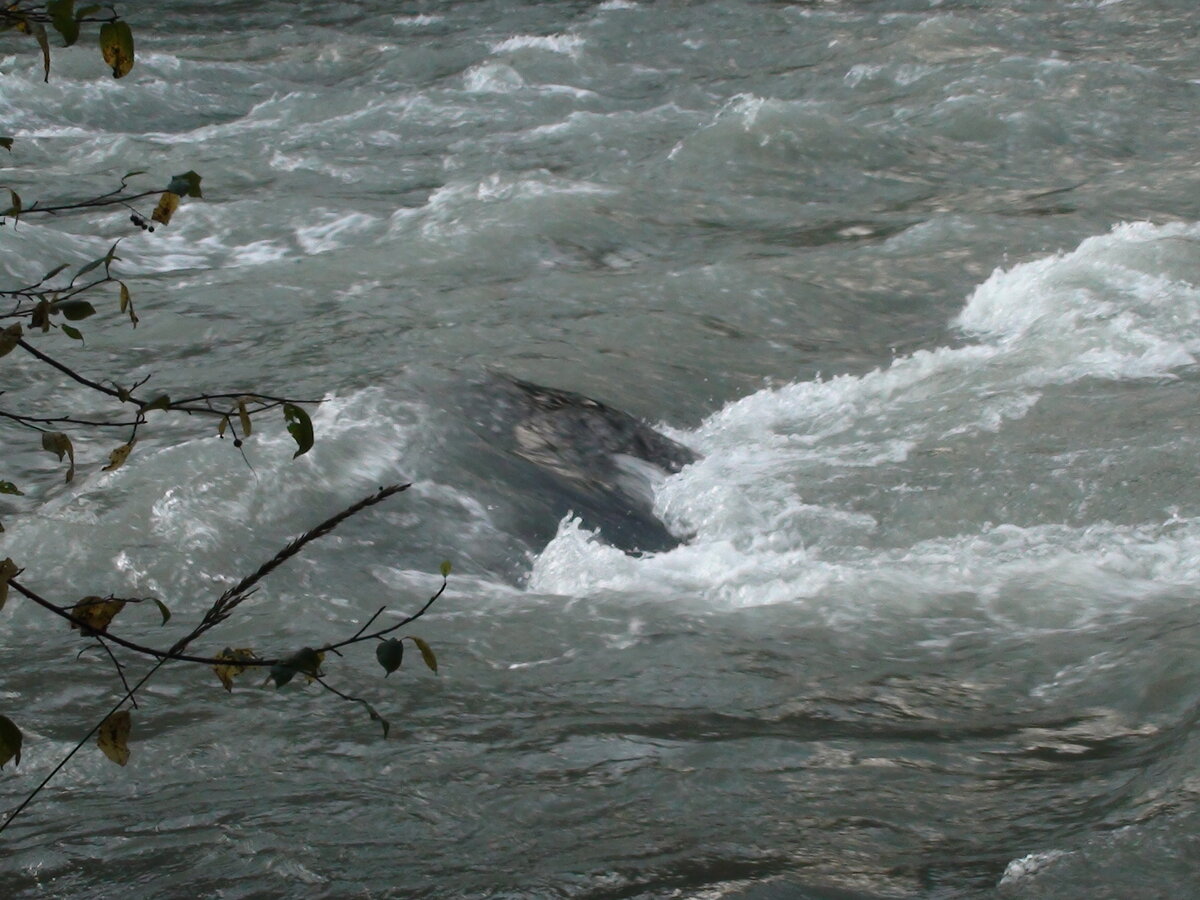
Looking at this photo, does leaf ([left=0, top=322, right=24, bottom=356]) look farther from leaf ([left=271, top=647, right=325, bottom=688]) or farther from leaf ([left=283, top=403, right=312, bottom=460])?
leaf ([left=271, top=647, right=325, bottom=688])

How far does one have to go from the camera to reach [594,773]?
3135mm

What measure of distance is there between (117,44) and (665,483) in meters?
3.84

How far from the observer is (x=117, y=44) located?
5.29ft

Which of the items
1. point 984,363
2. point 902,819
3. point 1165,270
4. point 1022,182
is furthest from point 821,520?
point 1022,182

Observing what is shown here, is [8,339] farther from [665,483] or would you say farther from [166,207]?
[665,483]

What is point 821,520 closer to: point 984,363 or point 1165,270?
point 984,363

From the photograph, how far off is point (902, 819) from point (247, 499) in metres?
2.58

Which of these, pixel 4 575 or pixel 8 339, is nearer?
pixel 4 575

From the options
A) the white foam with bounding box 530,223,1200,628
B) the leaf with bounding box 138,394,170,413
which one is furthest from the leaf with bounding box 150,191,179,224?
the white foam with bounding box 530,223,1200,628

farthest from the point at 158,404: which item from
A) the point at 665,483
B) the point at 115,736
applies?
the point at 665,483

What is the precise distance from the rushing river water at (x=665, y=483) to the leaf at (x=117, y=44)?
1.58 meters

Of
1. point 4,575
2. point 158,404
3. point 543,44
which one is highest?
point 158,404

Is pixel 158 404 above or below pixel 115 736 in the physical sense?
above

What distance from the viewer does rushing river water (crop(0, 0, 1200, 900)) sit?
2.92 metres
